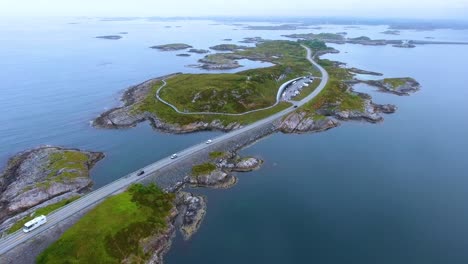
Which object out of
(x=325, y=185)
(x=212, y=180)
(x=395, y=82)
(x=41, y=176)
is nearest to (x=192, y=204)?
(x=212, y=180)

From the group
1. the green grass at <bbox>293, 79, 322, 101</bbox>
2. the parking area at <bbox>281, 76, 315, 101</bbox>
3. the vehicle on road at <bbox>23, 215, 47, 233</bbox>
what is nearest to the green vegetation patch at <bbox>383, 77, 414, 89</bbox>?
the green grass at <bbox>293, 79, 322, 101</bbox>

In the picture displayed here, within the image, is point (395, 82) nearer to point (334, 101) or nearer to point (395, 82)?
point (395, 82)

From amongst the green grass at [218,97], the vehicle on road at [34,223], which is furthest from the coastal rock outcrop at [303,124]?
the vehicle on road at [34,223]

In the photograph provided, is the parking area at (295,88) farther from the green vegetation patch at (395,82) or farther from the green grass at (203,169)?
the green grass at (203,169)

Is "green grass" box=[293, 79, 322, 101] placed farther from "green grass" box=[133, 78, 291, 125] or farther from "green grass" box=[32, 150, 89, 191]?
"green grass" box=[32, 150, 89, 191]

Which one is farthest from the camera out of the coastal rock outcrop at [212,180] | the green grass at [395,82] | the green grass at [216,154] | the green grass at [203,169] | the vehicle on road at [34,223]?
the green grass at [395,82]

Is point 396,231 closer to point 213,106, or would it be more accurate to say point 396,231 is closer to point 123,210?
point 123,210
